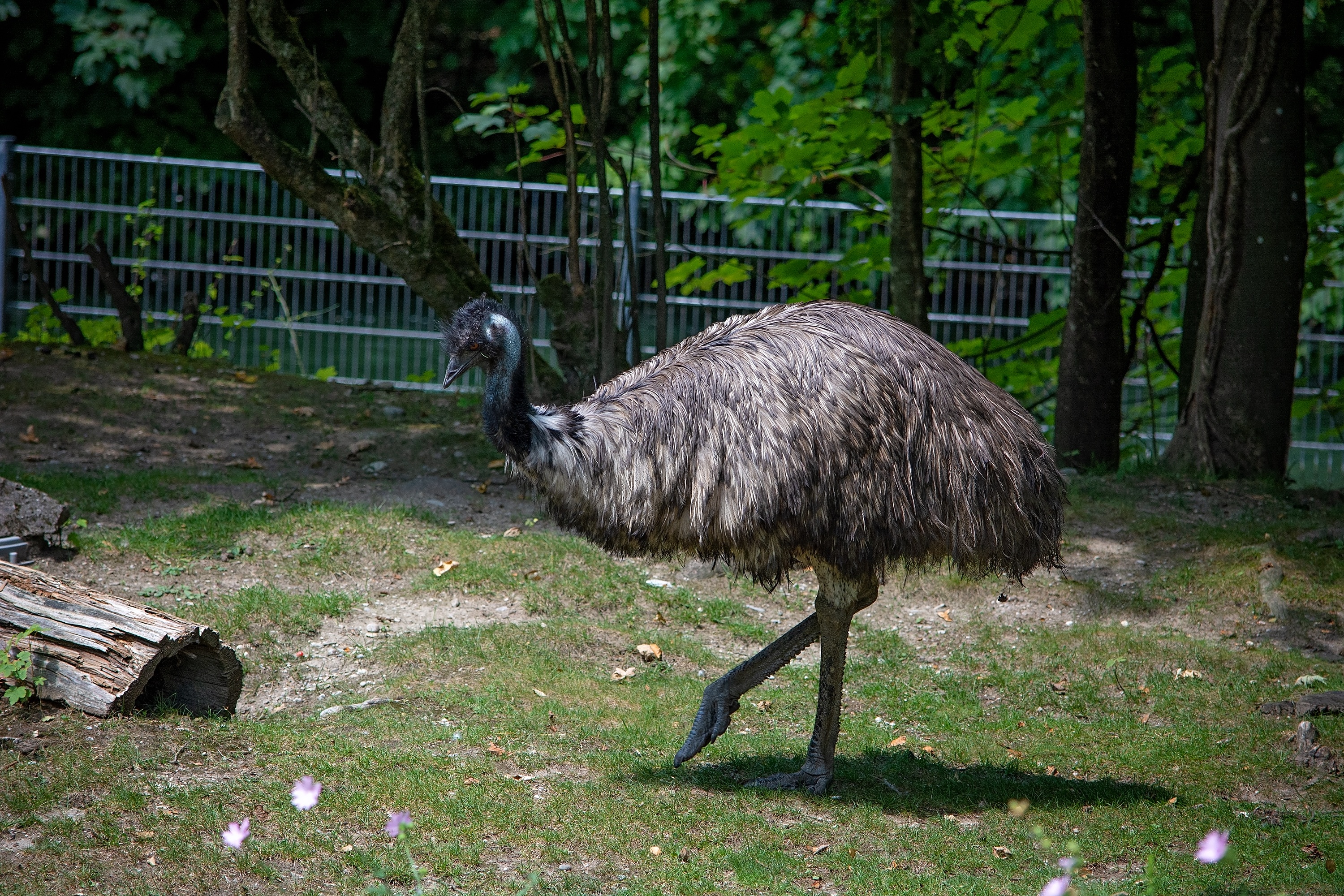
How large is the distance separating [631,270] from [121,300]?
15.6 ft

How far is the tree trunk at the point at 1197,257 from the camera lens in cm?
894

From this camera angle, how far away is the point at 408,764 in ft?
15.4

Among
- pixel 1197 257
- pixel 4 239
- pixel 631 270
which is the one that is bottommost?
pixel 631 270

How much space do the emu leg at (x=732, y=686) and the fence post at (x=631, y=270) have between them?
306 cm

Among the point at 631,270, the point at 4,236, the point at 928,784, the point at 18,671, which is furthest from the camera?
the point at 4,236

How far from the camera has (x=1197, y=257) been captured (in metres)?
9.02

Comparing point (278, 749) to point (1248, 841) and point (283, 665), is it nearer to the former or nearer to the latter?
point (283, 665)

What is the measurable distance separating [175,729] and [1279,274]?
22.1 ft

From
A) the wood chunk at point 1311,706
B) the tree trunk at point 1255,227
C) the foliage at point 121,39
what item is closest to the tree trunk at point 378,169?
the tree trunk at point 1255,227

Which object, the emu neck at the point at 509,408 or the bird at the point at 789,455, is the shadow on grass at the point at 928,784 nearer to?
the bird at the point at 789,455

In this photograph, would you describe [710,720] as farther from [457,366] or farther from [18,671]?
[18,671]

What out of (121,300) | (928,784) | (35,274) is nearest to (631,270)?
(928,784)

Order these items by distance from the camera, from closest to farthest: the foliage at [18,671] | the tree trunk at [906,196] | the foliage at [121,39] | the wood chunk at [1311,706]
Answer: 1. the foliage at [18,671]
2. the wood chunk at [1311,706]
3. the tree trunk at [906,196]
4. the foliage at [121,39]

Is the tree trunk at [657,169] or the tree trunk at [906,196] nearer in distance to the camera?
the tree trunk at [657,169]
